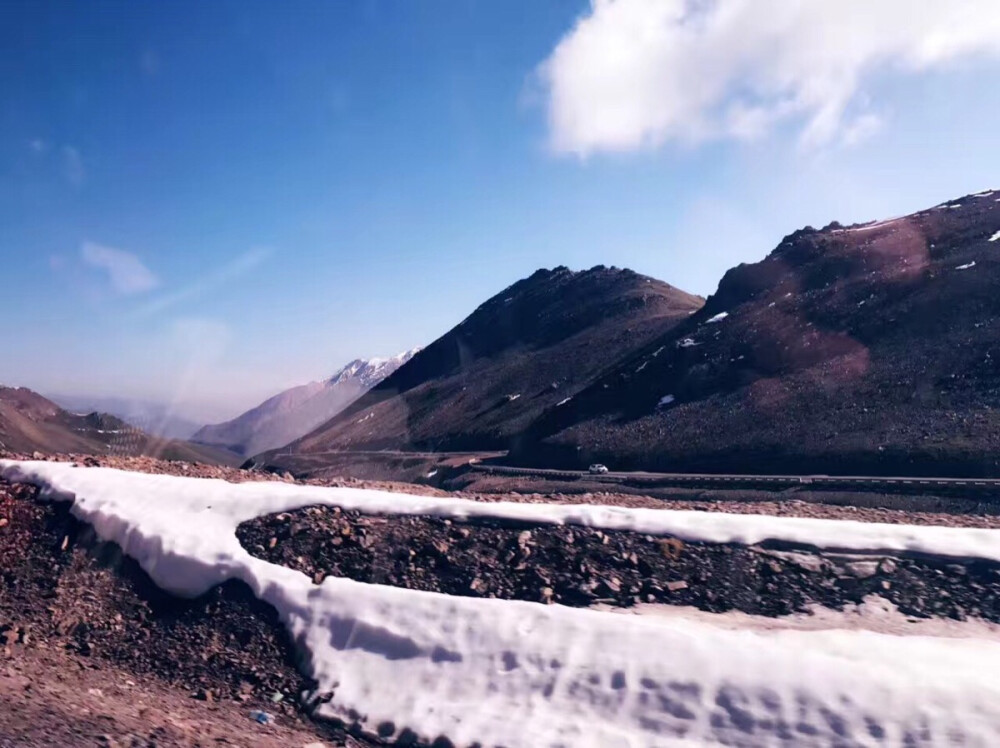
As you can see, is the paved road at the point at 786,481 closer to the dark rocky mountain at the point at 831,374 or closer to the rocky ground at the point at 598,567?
the dark rocky mountain at the point at 831,374

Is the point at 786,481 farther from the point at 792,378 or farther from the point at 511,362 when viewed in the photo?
the point at 511,362

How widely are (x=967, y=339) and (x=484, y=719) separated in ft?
173

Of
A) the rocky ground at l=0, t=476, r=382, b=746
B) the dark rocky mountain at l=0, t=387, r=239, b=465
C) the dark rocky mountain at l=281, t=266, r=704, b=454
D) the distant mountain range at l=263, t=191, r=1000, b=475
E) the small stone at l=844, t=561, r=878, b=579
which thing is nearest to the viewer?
the rocky ground at l=0, t=476, r=382, b=746

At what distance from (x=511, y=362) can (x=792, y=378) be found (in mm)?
56900

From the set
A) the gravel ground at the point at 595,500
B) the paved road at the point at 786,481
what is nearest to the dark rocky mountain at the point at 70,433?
the paved road at the point at 786,481

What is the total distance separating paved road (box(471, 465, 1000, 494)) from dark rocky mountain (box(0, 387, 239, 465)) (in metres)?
37.2

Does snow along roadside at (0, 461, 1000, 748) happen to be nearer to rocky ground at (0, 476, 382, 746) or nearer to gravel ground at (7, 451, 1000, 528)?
rocky ground at (0, 476, 382, 746)

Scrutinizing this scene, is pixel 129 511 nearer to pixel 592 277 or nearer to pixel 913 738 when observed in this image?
pixel 913 738

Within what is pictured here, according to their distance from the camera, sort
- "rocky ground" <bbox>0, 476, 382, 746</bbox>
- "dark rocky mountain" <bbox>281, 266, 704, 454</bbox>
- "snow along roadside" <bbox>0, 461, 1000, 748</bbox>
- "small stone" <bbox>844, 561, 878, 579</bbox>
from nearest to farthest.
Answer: "snow along roadside" <bbox>0, 461, 1000, 748</bbox>, "rocky ground" <bbox>0, 476, 382, 746</bbox>, "small stone" <bbox>844, 561, 878, 579</bbox>, "dark rocky mountain" <bbox>281, 266, 704, 454</bbox>

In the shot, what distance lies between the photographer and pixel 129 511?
1295 cm

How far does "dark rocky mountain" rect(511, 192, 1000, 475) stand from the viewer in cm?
4325

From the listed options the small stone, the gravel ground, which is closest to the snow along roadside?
the small stone

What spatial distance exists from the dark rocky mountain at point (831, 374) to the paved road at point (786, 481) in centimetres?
213

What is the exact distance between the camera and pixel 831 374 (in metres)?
54.2
